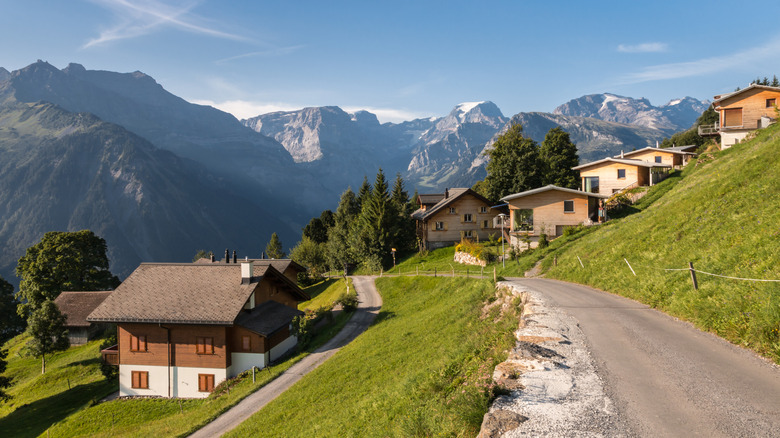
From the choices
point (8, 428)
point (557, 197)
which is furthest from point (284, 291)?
point (557, 197)

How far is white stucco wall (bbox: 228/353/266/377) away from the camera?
3344cm

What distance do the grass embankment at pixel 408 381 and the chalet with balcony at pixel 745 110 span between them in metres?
45.9

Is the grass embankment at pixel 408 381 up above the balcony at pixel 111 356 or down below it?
above

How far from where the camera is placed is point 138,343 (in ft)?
114

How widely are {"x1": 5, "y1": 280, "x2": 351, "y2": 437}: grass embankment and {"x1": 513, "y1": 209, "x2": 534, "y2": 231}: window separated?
24592 mm

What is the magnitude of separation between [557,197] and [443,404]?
4251 centimetres

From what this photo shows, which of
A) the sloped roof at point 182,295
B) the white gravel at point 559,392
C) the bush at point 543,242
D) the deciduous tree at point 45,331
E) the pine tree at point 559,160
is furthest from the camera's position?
the pine tree at point 559,160

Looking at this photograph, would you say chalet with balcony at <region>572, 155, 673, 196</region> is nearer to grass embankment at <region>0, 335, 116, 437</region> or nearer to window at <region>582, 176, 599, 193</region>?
window at <region>582, 176, 599, 193</region>

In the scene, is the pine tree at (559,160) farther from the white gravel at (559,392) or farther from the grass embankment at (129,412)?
the white gravel at (559,392)

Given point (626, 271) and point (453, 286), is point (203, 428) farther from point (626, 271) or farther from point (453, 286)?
point (626, 271)

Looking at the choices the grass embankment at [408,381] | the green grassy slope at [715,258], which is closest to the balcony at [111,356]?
the grass embankment at [408,381]

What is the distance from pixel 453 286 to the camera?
3438 centimetres

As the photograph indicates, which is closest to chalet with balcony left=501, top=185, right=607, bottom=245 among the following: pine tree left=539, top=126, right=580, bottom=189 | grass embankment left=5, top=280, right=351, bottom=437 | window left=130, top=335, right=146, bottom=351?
pine tree left=539, top=126, right=580, bottom=189

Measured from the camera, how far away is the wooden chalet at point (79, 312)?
179ft
